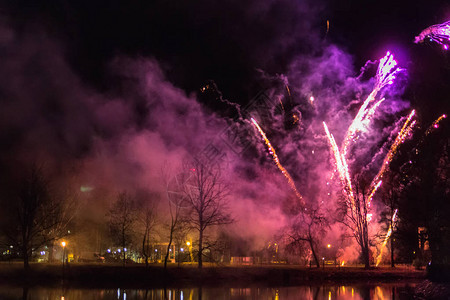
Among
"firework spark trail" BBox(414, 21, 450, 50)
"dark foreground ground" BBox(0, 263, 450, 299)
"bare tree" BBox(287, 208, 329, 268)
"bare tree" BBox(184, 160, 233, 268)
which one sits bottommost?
"dark foreground ground" BBox(0, 263, 450, 299)

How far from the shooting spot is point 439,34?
67.1ft

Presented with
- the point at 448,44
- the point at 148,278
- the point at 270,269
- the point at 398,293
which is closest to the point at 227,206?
the point at 270,269

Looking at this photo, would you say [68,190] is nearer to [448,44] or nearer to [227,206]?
[227,206]

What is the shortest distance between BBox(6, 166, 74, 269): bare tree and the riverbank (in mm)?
1842

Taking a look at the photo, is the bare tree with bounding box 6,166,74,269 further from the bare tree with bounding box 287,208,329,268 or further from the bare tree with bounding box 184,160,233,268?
the bare tree with bounding box 287,208,329,268

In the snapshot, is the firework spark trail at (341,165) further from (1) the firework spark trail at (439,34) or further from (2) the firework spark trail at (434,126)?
(1) the firework spark trail at (439,34)

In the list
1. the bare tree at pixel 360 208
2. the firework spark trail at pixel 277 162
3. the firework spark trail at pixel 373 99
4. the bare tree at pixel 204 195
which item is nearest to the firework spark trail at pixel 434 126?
the firework spark trail at pixel 373 99

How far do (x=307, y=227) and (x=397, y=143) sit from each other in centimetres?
1330

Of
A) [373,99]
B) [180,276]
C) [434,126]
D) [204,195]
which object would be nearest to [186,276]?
[180,276]

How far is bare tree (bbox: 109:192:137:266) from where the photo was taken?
148 ft

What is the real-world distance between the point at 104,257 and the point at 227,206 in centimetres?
1734

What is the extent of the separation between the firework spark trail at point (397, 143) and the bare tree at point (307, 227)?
22.8 ft

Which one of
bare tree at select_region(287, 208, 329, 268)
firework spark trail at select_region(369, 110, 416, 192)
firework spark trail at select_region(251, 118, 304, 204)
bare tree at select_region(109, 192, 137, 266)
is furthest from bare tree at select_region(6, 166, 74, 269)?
firework spark trail at select_region(369, 110, 416, 192)

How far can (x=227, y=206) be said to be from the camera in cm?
4491
